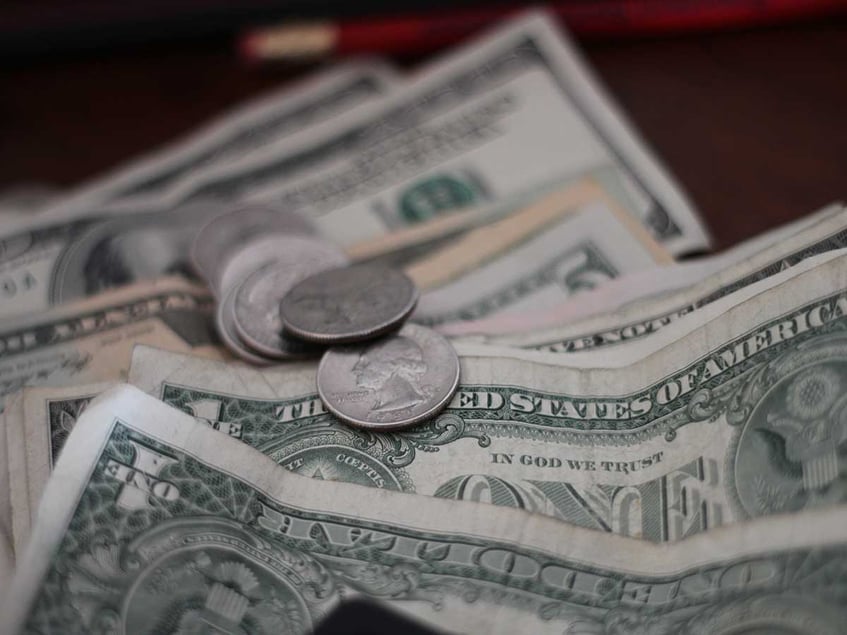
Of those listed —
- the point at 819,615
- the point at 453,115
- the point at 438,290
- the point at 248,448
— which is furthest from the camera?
the point at 453,115

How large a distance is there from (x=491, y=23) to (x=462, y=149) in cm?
20

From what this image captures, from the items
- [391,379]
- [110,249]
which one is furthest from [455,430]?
[110,249]

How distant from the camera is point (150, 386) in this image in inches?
25.9

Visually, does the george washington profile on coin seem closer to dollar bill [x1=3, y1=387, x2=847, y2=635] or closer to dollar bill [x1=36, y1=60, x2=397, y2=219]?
dollar bill [x1=3, y1=387, x2=847, y2=635]

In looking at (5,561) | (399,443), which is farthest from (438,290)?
(5,561)

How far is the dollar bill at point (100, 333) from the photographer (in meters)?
0.73

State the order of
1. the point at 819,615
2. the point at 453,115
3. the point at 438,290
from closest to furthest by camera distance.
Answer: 1. the point at 819,615
2. the point at 438,290
3. the point at 453,115

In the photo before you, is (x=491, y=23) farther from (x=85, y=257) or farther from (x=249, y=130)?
(x=85, y=257)

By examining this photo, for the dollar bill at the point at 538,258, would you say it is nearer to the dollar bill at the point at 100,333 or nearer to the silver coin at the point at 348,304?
the silver coin at the point at 348,304

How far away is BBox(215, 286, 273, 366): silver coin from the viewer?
70 cm

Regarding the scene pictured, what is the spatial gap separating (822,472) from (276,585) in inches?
14.0

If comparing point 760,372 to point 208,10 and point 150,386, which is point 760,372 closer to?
point 150,386

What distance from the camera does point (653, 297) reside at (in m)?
0.73

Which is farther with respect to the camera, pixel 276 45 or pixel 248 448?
pixel 276 45
